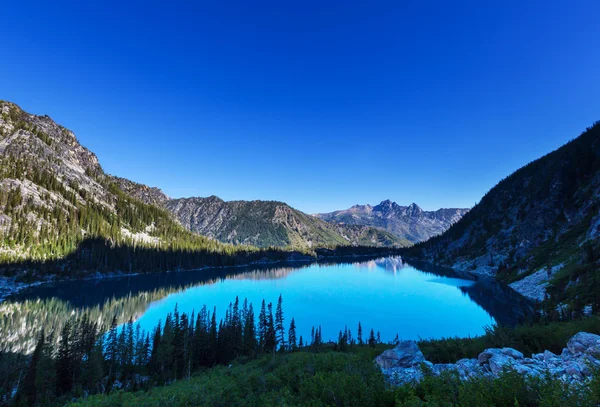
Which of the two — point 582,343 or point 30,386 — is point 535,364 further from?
point 30,386

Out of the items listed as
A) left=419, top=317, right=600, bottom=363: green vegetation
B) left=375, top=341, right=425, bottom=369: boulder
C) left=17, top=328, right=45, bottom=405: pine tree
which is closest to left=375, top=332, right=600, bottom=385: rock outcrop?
left=375, top=341, right=425, bottom=369: boulder

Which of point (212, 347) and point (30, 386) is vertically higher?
point (30, 386)

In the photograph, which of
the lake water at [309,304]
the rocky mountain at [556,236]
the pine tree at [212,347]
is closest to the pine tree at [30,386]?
the pine tree at [212,347]

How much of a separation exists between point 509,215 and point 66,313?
257 m

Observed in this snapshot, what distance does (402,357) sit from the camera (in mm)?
23516

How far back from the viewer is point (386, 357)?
2467 centimetres

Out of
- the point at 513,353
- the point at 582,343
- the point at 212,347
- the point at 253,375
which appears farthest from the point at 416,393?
the point at 212,347

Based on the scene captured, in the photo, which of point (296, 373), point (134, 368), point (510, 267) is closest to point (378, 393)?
point (296, 373)

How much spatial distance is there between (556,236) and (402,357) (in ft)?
494

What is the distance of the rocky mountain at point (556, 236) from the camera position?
6675 cm

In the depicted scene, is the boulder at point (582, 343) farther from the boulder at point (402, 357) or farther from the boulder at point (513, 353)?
the boulder at point (402, 357)

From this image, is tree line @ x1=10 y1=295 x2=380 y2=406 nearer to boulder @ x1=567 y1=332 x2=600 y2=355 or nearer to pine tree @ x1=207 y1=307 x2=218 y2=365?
pine tree @ x1=207 y1=307 x2=218 y2=365

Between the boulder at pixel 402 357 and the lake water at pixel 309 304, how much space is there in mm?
46844

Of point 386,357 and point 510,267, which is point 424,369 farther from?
point 510,267
